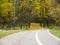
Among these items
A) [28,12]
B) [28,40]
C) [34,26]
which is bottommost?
[34,26]

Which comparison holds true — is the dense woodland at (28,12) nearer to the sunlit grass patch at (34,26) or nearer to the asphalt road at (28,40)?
the sunlit grass patch at (34,26)

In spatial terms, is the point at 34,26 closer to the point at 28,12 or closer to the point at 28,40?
the point at 28,12

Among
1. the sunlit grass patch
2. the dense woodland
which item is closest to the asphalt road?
the dense woodland

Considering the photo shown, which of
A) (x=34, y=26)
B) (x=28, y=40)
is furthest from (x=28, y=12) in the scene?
(x=28, y=40)

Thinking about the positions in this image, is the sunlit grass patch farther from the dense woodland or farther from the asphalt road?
the asphalt road

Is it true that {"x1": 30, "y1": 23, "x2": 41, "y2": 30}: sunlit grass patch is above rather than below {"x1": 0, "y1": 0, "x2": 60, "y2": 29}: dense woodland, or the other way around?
below

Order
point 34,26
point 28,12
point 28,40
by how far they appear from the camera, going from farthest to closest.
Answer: point 28,12 → point 34,26 → point 28,40

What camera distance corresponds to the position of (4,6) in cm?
6131

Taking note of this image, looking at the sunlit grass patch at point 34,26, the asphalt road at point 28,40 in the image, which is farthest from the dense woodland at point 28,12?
the asphalt road at point 28,40

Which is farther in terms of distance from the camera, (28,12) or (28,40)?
(28,12)

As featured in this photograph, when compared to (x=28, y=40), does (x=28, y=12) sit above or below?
above

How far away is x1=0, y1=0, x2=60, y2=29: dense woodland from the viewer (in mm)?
61938

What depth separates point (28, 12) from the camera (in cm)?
7044

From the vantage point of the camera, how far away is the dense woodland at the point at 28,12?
61.9m
